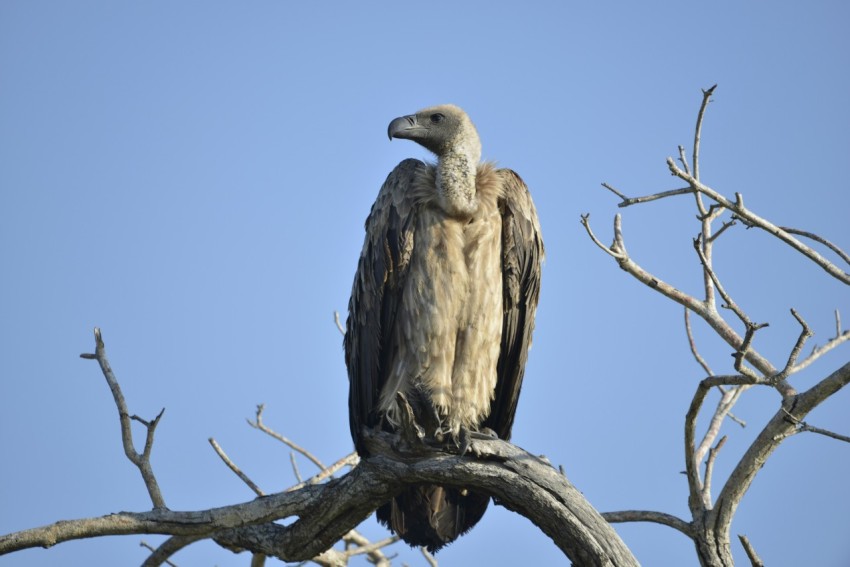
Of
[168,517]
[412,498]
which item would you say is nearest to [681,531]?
[412,498]

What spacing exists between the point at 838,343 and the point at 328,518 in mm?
3273

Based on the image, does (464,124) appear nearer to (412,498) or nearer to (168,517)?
(412,498)

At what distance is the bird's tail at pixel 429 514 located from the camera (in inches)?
237

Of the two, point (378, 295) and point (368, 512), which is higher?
point (378, 295)

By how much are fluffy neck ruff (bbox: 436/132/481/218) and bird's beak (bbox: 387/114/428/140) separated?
269 millimetres

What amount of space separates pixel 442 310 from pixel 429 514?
124cm

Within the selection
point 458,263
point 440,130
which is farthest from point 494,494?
point 440,130

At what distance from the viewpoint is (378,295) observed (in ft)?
20.7

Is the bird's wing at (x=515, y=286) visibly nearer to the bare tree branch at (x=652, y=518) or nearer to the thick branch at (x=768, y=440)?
the bare tree branch at (x=652, y=518)

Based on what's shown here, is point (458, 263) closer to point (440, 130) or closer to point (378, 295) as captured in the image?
point (378, 295)

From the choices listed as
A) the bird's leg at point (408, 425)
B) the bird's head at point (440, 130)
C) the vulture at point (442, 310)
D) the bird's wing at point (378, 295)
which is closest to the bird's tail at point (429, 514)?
the vulture at point (442, 310)

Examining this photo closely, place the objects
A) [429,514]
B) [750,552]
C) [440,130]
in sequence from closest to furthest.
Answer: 1. [750,552]
2. [429,514]
3. [440,130]

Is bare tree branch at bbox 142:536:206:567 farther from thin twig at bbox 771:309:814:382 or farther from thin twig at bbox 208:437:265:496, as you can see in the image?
thin twig at bbox 771:309:814:382

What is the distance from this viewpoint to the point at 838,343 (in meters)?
6.11
